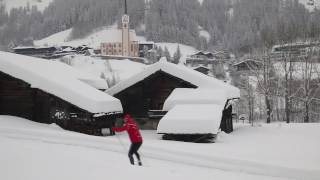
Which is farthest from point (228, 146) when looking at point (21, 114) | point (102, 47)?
point (102, 47)

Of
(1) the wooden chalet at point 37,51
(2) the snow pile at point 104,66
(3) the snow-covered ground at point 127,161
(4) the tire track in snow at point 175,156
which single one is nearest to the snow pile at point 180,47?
(2) the snow pile at point 104,66

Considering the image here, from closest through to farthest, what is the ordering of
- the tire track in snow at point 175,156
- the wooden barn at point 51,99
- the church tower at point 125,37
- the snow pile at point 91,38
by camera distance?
the tire track in snow at point 175,156, the wooden barn at point 51,99, the church tower at point 125,37, the snow pile at point 91,38

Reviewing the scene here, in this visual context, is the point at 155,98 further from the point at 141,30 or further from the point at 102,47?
the point at 141,30

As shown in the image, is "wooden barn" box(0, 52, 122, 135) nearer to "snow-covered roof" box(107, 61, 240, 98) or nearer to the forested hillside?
"snow-covered roof" box(107, 61, 240, 98)

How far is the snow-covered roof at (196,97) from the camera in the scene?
65.5 feet

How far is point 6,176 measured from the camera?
29.6 feet

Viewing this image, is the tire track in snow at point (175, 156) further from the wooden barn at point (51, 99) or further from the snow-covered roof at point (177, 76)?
the snow-covered roof at point (177, 76)

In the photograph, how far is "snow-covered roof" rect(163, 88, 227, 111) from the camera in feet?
65.5

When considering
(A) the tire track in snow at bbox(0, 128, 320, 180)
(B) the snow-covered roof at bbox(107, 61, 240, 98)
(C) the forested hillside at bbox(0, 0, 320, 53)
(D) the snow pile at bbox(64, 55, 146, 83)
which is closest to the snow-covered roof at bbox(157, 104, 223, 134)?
(A) the tire track in snow at bbox(0, 128, 320, 180)

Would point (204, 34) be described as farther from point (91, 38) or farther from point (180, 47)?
point (91, 38)

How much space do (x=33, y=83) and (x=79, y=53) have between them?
11345cm

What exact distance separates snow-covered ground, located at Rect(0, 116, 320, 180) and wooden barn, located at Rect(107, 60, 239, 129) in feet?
26.9

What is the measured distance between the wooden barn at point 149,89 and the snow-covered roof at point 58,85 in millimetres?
3035

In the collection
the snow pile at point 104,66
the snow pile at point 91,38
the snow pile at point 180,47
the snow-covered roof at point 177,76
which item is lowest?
the snow pile at point 104,66
